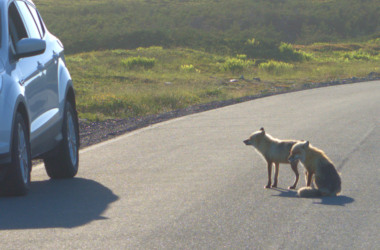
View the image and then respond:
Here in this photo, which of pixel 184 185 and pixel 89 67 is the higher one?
pixel 184 185

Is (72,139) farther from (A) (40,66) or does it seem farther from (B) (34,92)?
(B) (34,92)

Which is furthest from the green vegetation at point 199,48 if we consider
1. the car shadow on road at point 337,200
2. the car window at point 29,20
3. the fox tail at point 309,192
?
the car shadow on road at point 337,200

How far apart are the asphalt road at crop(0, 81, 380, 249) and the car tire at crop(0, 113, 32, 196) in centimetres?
13

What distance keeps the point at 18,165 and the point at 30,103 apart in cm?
91

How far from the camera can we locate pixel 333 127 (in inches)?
562

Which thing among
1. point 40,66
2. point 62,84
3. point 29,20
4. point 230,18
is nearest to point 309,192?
point 40,66

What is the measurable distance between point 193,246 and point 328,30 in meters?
68.5

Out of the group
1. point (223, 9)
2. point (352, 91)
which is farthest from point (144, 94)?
point (223, 9)

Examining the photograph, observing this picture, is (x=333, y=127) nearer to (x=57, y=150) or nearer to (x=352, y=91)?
(x=57, y=150)

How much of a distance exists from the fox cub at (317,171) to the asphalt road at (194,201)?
99 millimetres

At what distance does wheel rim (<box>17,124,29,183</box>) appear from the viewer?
7.56 m

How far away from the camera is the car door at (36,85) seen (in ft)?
26.5

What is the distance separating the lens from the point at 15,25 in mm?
8492

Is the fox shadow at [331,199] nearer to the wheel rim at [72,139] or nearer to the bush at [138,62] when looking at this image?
the wheel rim at [72,139]
